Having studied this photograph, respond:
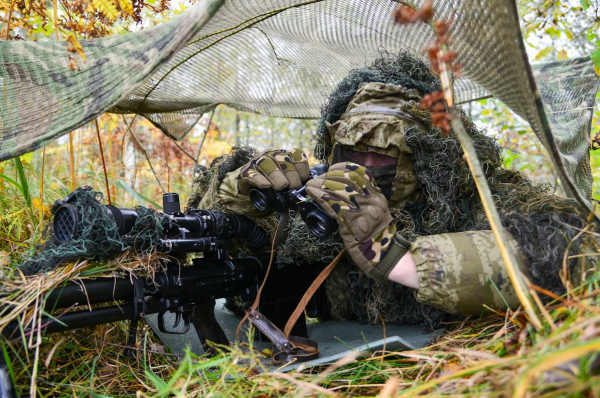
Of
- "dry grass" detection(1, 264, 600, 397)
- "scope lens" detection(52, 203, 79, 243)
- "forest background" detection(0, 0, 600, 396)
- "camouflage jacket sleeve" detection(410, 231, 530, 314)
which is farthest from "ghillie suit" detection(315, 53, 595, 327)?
"scope lens" detection(52, 203, 79, 243)

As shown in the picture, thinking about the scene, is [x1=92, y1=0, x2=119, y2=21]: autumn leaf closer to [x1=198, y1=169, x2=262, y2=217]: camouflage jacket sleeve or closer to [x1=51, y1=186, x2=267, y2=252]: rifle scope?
[x1=51, y1=186, x2=267, y2=252]: rifle scope

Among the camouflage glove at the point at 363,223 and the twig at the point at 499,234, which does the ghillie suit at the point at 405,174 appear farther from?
the twig at the point at 499,234

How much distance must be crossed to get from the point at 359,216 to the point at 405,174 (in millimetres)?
476

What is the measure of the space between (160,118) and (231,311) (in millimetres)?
1316

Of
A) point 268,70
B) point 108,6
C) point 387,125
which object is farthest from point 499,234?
point 268,70

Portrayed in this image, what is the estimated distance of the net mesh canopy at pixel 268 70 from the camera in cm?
133

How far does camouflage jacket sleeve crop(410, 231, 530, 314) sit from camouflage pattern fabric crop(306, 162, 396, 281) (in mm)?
143

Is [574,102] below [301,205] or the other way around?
the other way around

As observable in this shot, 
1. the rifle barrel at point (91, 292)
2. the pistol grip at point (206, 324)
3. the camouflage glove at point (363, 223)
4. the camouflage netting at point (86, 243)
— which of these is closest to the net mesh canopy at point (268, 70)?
the camouflage netting at point (86, 243)

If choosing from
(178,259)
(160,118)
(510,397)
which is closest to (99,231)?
(178,259)

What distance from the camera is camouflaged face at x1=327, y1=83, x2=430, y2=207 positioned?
1.98 metres

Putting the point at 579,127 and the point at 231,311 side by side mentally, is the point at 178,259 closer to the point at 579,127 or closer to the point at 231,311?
the point at 231,311

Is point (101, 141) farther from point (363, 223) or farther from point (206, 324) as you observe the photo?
point (363, 223)

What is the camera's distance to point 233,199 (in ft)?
7.32
